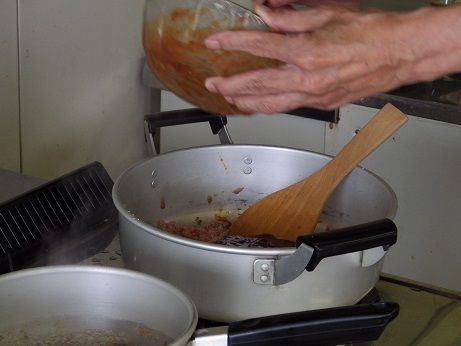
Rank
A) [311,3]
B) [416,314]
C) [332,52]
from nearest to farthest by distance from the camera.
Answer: [332,52] → [416,314] → [311,3]

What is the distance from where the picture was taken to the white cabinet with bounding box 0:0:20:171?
4.15ft

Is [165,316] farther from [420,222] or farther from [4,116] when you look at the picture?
[420,222]

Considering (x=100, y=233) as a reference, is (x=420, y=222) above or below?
below

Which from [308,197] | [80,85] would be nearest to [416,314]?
[308,197]

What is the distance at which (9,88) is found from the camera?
4.24 ft

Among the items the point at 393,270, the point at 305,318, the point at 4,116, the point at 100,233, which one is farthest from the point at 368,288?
the point at 393,270

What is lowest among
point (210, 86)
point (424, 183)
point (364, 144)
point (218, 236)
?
point (424, 183)

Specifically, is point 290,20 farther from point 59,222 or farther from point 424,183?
point 424,183

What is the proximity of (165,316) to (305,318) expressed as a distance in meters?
0.11

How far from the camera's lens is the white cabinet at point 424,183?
152 cm

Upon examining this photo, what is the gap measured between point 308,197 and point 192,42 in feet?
0.97

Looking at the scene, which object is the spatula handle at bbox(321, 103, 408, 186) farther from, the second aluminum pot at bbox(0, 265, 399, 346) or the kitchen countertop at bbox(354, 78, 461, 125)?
the kitchen countertop at bbox(354, 78, 461, 125)

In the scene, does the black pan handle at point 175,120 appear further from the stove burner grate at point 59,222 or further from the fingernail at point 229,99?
the fingernail at point 229,99

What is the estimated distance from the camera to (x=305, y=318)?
67 cm
